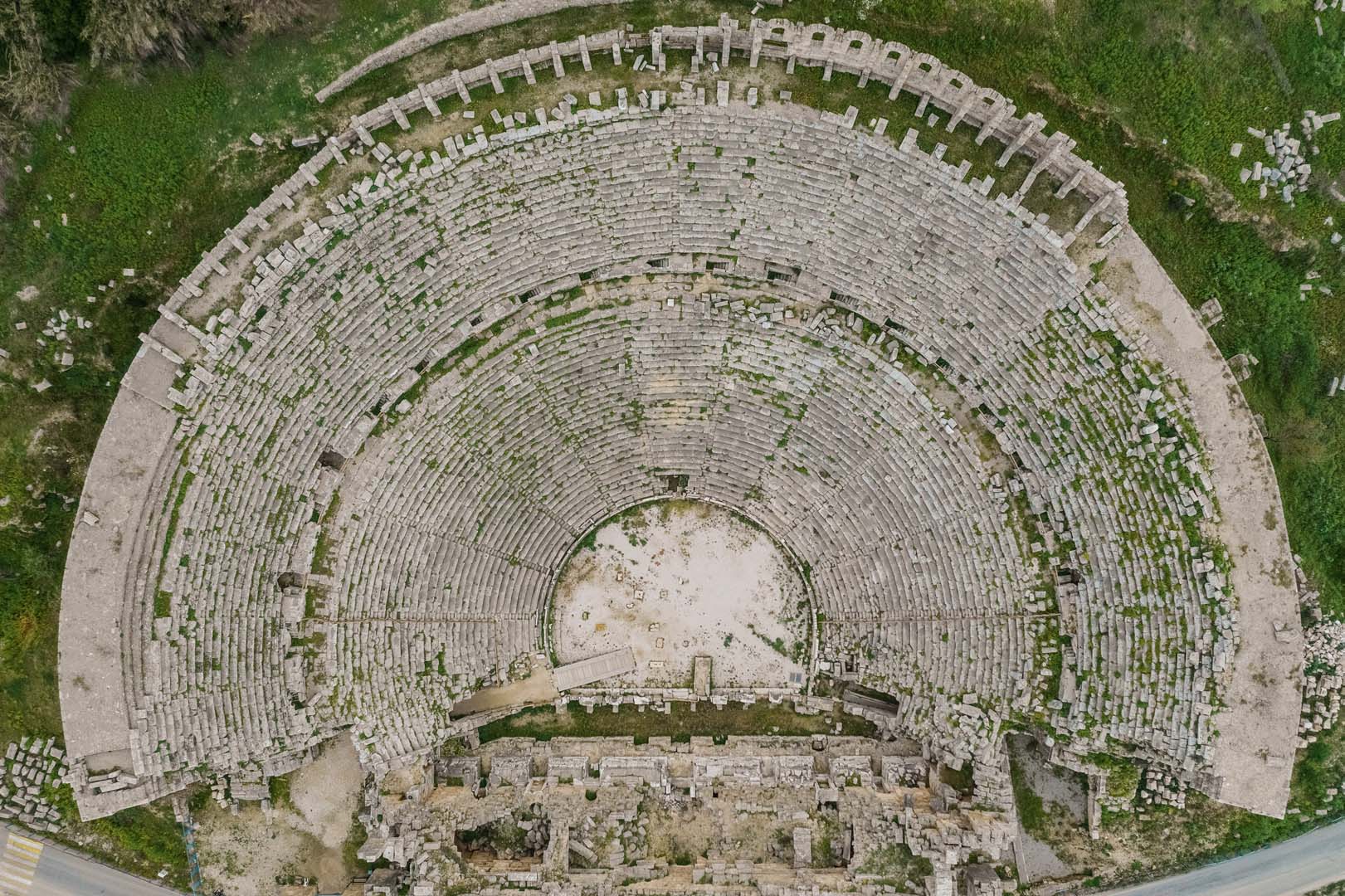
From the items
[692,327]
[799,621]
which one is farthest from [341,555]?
[799,621]

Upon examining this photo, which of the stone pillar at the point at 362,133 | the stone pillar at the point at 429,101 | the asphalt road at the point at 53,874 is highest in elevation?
the stone pillar at the point at 429,101

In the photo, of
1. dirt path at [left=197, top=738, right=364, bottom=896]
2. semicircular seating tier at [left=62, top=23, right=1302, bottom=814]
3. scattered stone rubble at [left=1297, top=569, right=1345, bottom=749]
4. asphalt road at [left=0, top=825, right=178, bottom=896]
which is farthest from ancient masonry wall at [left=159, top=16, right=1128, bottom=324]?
asphalt road at [left=0, top=825, right=178, bottom=896]

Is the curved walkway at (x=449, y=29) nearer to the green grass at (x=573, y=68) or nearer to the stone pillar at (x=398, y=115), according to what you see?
the green grass at (x=573, y=68)

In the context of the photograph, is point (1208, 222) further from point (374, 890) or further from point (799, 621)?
point (374, 890)

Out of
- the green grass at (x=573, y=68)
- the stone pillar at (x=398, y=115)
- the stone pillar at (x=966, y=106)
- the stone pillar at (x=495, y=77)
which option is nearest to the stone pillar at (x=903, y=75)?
the green grass at (x=573, y=68)

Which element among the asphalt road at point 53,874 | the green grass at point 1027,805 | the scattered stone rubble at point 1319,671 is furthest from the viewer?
the green grass at point 1027,805

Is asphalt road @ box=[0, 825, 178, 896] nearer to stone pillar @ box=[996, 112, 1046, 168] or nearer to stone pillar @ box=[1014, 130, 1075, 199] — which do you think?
stone pillar @ box=[1014, 130, 1075, 199]

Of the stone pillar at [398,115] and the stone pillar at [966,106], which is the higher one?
the stone pillar at [966,106]
